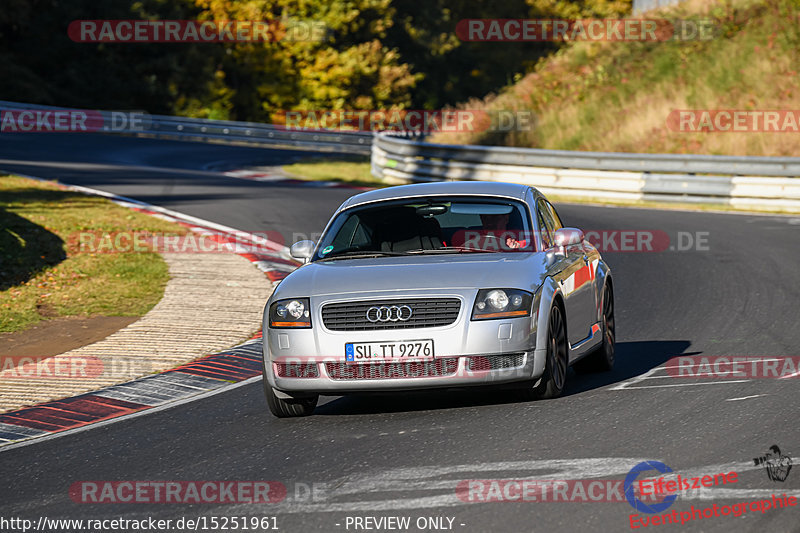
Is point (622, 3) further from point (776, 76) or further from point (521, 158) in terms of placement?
point (521, 158)

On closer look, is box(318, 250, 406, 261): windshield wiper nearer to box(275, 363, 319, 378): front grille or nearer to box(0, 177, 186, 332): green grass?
box(275, 363, 319, 378): front grille

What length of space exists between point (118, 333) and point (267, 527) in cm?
696

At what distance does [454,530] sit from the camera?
5.47 meters

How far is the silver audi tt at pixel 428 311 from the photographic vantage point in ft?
25.6

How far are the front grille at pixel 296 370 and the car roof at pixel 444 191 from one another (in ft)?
6.20

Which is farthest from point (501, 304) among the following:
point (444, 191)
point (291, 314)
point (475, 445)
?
point (444, 191)

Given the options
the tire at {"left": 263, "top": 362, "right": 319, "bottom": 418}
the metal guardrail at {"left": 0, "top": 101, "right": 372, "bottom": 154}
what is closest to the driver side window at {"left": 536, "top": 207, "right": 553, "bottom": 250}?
the tire at {"left": 263, "top": 362, "right": 319, "bottom": 418}

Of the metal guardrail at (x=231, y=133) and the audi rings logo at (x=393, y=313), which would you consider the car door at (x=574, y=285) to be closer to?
the audi rings logo at (x=393, y=313)

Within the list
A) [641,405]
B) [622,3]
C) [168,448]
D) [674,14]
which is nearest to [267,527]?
[168,448]

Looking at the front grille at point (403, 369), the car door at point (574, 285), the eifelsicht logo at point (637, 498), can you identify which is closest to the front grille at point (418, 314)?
the front grille at point (403, 369)

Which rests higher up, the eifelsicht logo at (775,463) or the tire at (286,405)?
the eifelsicht logo at (775,463)

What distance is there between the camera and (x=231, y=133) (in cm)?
4447

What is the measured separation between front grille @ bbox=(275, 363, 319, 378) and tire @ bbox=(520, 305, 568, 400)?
1.47 meters

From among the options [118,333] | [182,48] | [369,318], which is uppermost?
[182,48]
